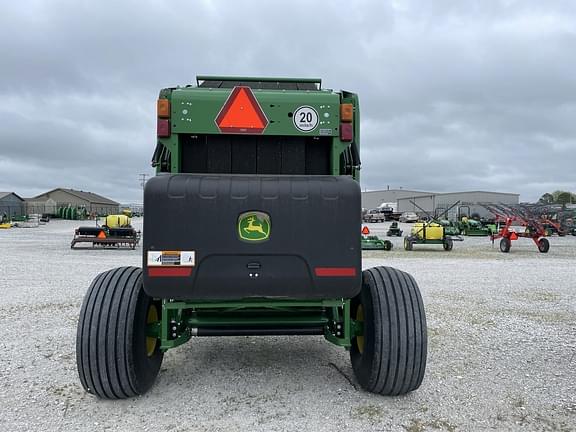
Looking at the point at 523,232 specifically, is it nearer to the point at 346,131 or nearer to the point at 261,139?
the point at 346,131

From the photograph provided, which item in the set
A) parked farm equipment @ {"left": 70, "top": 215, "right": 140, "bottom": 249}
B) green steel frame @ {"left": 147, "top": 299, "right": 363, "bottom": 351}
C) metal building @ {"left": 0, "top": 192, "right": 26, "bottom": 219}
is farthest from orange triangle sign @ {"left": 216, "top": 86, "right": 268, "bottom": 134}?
metal building @ {"left": 0, "top": 192, "right": 26, "bottom": 219}

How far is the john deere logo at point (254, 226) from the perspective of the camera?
117 inches

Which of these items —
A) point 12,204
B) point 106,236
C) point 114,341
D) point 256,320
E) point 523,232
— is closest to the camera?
point 114,341

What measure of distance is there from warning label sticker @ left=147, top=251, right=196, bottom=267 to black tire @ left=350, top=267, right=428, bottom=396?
5.05 ft

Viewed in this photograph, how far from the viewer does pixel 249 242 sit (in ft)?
9.77

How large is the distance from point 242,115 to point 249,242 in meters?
1.13

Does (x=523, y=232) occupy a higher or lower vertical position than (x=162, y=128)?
lower

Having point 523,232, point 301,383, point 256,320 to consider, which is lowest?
point 301,383

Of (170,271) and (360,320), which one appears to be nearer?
(170,271)

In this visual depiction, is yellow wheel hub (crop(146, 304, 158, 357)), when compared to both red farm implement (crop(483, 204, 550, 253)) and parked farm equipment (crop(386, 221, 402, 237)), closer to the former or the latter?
red farm implement (crop(483, 204, 550, 253))

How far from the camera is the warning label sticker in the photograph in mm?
2953

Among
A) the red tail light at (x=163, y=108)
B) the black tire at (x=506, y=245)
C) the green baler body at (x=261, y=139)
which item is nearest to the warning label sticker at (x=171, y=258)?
the green baler body at (x=261, y=139)

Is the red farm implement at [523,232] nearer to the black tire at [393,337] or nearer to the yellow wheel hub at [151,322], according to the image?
the black tire at [393,337]

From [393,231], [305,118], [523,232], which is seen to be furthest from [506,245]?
[305,118]
